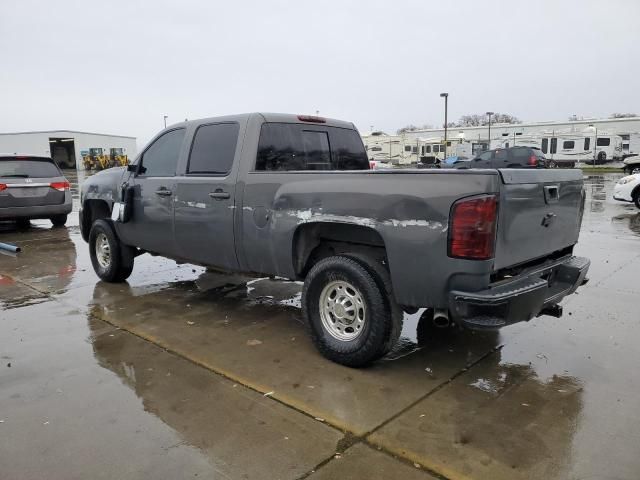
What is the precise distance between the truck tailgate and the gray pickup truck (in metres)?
0.01

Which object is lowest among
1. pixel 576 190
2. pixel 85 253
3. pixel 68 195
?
pixel 85 253

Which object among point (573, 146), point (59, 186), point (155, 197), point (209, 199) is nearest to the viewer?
point (209, 199)

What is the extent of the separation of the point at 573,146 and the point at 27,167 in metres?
41.7

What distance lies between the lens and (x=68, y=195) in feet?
36.8

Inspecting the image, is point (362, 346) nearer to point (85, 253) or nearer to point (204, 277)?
point (204, 277)

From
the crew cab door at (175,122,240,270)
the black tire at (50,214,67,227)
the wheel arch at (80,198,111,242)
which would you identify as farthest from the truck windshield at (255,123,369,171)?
the black tire at (50,214,67,227)

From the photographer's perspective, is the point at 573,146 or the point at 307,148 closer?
the point at 307,148

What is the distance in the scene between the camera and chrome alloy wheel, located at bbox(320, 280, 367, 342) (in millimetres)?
3859

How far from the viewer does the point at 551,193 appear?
368 cm

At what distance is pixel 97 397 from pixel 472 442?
241cm

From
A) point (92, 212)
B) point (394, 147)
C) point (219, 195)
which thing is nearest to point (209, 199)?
point (219, 195)

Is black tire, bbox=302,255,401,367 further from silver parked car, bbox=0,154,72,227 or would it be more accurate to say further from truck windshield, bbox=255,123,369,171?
silver parked car, bbox=0,154,72,227

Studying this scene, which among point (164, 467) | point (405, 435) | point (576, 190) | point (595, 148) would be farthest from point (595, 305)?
point (595, 148)

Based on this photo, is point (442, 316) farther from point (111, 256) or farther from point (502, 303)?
point (111, 256)
